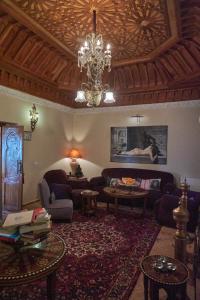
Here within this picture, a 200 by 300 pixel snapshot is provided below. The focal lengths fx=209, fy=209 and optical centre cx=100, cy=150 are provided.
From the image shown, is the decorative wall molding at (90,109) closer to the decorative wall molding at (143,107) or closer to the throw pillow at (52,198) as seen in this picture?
the decorative wall molding at (143,107)

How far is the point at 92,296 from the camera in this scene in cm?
Answer: 233

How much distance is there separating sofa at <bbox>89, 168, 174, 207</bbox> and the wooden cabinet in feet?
6.76

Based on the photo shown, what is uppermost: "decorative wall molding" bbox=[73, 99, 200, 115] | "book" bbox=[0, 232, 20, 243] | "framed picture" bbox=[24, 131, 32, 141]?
"decorative wall molding" bbox=[73, 99, 200, 115]

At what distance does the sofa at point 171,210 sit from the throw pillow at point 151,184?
126 centimetres

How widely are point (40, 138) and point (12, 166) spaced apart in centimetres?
131

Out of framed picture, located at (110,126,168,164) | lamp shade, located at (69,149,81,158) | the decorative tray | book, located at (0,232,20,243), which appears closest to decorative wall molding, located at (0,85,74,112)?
lamp shade, located at (69,149,81,158)

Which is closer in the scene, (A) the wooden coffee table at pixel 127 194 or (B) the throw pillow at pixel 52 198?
(B) the throw pillow at pixel 52 198

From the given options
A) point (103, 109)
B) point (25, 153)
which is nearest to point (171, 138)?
point (103, 109)

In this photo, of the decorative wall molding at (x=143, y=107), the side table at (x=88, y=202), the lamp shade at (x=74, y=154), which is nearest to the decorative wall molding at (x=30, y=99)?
the decorative wall molding at (x=143, y=107)

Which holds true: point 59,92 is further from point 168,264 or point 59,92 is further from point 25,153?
point 168,264

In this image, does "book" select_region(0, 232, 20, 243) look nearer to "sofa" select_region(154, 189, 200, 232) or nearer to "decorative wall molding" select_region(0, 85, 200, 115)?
"sofa" select_region(154, 189, 200, 232)

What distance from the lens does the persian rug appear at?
7.79 feet

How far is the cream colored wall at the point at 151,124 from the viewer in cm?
591

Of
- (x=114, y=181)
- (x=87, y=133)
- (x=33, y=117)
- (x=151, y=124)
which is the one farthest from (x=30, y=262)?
(x=87, y=133)
